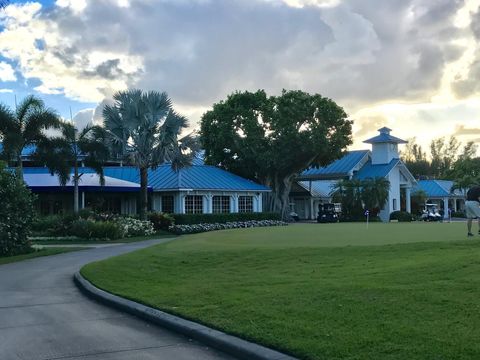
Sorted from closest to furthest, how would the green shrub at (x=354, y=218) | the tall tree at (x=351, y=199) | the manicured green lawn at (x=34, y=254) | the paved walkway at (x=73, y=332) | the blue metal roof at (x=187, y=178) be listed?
the paved walkway at (x=73, y=332), the manicured green lawn at (x=34, y=254), the blue metal roof at (x=187, y=178), the green shrub at (x=354, y=218), the tall tree at (x=351, y=199)

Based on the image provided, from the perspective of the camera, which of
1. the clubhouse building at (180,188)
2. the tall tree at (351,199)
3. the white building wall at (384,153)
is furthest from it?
the white building wall at (384,153)

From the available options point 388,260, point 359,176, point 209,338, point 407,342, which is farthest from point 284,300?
point 359,176

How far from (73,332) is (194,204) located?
36.3 m

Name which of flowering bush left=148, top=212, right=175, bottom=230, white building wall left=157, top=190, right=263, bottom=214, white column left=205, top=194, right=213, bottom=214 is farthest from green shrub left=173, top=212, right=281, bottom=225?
white column left=205, top=194, right=213, bottom=214

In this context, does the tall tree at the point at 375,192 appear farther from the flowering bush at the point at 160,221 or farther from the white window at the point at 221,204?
the flowering bush at the point at 160,221

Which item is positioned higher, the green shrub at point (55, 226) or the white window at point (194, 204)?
the white window at point (194, 204)

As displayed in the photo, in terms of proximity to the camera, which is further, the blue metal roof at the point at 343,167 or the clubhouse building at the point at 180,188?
the blue metal roof at the point at 343,167

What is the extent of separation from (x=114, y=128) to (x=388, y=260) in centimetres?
2655

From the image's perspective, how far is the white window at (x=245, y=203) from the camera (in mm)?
48066

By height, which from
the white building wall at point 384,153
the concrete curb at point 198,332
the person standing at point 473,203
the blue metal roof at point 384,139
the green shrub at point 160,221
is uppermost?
the blue metal roof at point 384,139

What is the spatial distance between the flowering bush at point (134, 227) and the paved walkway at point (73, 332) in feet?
62.3

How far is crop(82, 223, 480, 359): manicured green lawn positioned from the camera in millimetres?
6105

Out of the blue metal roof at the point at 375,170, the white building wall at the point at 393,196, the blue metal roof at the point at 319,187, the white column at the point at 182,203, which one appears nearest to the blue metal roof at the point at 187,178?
the white column at the point at 182,203

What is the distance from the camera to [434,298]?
24.8 feet
